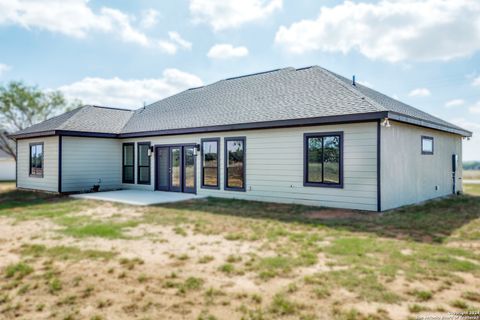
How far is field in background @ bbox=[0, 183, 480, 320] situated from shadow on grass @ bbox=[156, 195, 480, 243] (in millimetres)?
52

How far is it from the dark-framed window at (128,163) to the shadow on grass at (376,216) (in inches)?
221

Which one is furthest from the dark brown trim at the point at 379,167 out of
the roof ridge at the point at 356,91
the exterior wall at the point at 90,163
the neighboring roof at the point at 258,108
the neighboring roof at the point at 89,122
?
the exterior wall at the point at 90,163

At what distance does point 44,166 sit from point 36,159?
1.08 meters

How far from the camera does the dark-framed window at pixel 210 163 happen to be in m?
11.7

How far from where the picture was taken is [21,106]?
26.5 metres

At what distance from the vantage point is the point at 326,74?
11.8 meters

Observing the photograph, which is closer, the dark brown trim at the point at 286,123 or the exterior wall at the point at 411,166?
the dark brown trim at the point at 286,123

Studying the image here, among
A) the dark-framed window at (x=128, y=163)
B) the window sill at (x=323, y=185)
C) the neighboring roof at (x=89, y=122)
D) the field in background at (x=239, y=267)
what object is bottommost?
the field in background at (x=239, y=267)

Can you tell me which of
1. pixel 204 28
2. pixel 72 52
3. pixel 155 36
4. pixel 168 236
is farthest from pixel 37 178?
pixel 168 236

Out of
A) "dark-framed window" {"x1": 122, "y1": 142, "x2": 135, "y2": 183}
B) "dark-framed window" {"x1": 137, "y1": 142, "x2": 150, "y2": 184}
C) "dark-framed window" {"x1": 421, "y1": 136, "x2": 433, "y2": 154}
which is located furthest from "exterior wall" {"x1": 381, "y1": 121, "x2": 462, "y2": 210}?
"dark-framed window" {"x1": 122, "y1": 142, "x2": 135, "y2": 183}

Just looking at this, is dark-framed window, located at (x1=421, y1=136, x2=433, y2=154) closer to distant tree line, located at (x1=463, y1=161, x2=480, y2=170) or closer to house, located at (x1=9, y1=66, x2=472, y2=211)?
house, located at (x1=9, y1=66, x2=472, y2=211)

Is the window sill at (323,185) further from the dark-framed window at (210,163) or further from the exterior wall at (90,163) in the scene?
the exterior wall at (90,163)

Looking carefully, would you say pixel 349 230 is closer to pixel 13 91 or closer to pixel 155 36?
pixel 155 36

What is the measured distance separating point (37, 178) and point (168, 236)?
11459 millimetres
